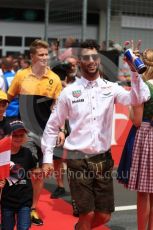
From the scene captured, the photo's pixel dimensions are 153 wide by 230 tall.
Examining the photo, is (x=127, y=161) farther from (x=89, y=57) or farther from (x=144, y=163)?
(x=89, y=57)

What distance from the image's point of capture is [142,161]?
15.3 ft

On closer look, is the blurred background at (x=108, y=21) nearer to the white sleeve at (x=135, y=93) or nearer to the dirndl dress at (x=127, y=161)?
the dirndl dress at (x=127, y=161)

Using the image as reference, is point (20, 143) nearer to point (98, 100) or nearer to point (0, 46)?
point (98, 100)

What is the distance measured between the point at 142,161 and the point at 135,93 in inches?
40.1

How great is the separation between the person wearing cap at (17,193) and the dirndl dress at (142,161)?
43.1 inches

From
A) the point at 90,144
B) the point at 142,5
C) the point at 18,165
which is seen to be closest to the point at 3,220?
the point at 18,165

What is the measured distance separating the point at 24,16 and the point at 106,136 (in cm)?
2119

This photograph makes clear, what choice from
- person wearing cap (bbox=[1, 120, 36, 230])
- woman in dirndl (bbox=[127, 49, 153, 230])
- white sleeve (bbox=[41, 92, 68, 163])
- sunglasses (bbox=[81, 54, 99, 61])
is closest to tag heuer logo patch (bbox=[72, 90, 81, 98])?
white sleeve (bbox=[41, 92, 68, 163])

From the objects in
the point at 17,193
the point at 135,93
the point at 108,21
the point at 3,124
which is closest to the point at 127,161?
the point at 135,93

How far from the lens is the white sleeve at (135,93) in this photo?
3.80 meters

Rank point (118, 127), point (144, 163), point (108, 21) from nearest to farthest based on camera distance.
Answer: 1. point (144, 163)
2. point (118, 127)
3. point (108, 21)

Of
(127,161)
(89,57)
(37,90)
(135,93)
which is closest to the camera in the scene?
(135,93)

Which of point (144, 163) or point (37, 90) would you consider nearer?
point (144, 163)

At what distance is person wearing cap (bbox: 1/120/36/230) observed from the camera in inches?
165
